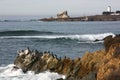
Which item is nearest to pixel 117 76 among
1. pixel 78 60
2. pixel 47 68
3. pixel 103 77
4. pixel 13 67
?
pixel 103 77

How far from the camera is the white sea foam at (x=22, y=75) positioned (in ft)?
99.5

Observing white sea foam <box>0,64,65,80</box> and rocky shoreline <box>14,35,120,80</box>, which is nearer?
rocky shoreline <box>14,35,120,80</box>

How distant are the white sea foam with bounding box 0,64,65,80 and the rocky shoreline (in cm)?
41

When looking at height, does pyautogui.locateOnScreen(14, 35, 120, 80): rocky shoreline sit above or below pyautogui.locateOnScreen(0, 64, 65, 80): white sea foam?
above

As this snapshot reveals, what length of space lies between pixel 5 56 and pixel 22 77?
15236mm

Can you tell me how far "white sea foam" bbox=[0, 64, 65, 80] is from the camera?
99.5 ft

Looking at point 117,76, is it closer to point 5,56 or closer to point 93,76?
point 93,76

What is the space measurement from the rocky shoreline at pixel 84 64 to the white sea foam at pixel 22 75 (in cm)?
41

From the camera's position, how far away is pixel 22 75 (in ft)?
106

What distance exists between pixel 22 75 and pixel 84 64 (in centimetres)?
651

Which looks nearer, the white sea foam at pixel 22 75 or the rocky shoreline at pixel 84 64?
the rocky shoreline at pixel 84 64

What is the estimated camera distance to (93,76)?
22.6 m

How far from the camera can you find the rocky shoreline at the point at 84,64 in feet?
61.4

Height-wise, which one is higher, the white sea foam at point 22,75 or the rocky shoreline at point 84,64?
the rocky shoreline at point 84,64
